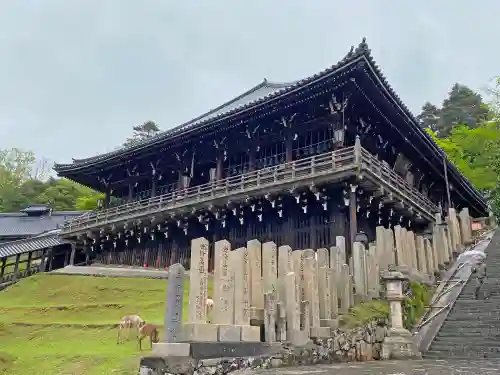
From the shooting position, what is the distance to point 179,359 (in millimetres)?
5020

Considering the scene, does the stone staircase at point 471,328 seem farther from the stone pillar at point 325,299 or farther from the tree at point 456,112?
the tree at point 456,112

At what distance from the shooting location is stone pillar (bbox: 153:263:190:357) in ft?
16.6

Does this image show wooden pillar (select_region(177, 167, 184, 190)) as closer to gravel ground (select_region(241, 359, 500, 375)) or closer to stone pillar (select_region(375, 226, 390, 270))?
stone pillar (select_region(375, 226, 390, 270))

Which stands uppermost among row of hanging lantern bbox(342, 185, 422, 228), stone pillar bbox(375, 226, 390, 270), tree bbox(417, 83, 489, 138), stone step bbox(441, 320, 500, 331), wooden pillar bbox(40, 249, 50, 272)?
tree bbox(417, 83, 489, 138)

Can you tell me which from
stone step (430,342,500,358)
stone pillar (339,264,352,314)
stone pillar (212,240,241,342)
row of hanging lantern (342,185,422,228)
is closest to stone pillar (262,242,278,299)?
stone pillar (212,240,241,342)

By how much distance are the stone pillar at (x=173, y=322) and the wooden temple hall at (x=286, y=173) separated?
12029 millimetres

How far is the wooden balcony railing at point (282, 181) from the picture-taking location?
55.7 ft

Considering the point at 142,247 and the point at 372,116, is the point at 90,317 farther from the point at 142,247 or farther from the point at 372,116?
the point at 372,116

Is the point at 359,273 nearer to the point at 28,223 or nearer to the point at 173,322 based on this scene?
the point at 173,322

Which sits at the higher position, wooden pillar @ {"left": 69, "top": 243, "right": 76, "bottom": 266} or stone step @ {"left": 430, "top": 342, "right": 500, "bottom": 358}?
wooden pillar @ {"left": 69, "top": 243, "right": 76, "bottom": 266}

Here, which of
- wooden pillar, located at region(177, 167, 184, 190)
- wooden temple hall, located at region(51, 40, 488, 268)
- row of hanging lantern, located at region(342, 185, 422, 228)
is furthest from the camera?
wooden pillar, located at region(177, 167, 184, 190)

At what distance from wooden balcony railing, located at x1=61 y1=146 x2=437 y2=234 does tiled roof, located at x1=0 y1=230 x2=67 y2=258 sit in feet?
20.4

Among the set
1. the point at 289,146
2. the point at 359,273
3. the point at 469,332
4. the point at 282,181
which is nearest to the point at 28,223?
the point at 289,146

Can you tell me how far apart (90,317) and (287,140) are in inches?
448
